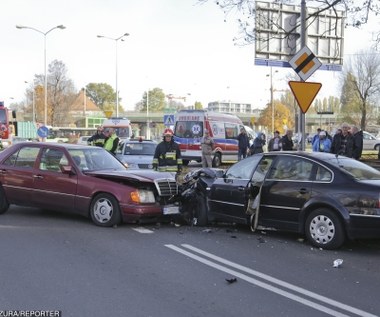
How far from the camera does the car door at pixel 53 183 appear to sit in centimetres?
905

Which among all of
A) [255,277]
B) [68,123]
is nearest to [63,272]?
[255,277]

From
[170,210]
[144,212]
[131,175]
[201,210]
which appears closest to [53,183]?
[131,175]

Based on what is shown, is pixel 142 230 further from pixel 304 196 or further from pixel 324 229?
pixel 324 229

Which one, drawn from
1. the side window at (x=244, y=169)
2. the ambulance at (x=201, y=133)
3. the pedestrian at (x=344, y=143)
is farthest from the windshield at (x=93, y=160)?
the ambulance at (x=201, y=133)

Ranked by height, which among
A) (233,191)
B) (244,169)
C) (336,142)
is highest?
(336,142)

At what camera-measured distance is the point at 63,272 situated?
5758 millimetres

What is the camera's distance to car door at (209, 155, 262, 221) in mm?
8359

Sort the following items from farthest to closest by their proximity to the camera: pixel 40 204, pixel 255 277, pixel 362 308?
pixel 40 204 → pixel 255 277 → pixel 362 308

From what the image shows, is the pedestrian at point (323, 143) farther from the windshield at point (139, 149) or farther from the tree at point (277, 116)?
the tree at point (277, 116)

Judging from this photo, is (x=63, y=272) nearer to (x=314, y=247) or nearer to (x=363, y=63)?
(x=314, y=247)

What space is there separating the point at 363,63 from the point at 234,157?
89.5ft

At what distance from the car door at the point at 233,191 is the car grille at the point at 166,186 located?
0.73 meters

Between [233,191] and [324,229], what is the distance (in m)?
1.82

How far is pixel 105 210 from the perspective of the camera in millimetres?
8711
